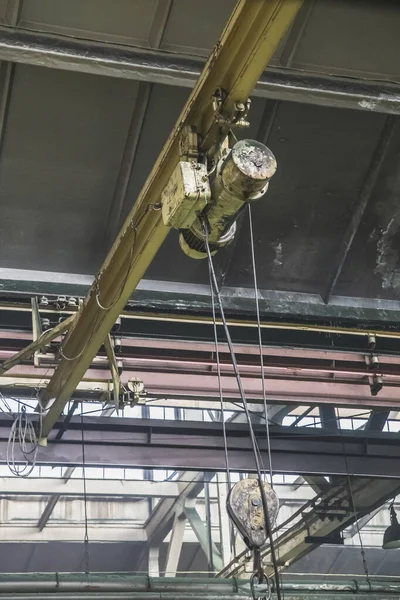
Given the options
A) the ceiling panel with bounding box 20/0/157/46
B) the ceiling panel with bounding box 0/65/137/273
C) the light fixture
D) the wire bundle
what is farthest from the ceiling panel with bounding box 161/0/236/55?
the light fixture

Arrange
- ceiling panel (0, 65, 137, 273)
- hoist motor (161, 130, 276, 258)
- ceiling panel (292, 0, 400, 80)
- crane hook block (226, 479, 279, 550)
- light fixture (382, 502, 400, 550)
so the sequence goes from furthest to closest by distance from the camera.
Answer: light fixture (382, 502, 400, 550)
ceiling panel (0, 65, 137, 273)
ceiling panel (292, 0, 400, 80)
hoist motor (161, 130, 276, 258)
crane hook block (226, 479, 279, 550)

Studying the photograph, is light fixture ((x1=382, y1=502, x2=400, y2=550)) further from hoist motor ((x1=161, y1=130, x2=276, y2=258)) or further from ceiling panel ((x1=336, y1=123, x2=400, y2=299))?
hoist motor ((x1=161, y1=130, x2=276, y2=258))

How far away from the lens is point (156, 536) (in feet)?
25.2

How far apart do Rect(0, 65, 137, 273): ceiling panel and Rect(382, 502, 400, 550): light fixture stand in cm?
406

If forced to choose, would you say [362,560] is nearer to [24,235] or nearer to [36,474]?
[36,474]

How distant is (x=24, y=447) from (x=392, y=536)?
3.74 m

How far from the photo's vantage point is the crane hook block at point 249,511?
3535mm

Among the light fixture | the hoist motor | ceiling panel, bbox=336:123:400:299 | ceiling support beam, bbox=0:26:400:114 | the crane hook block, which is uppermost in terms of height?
ceiling support beam, bbox=0:26:400:114

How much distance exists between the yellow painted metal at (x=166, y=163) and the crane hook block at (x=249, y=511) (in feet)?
4.81

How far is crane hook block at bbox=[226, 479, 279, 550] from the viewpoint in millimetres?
3535

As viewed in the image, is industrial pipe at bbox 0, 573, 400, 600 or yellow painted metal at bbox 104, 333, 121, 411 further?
industrial pipe at bbox 0, 573, 400, 600

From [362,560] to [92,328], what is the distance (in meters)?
4.38

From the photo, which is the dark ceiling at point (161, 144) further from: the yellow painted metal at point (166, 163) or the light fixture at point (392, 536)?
the light fixture at point (392, 536)

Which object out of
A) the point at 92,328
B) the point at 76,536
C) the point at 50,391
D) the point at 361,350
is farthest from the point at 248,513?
the point at 76,536
